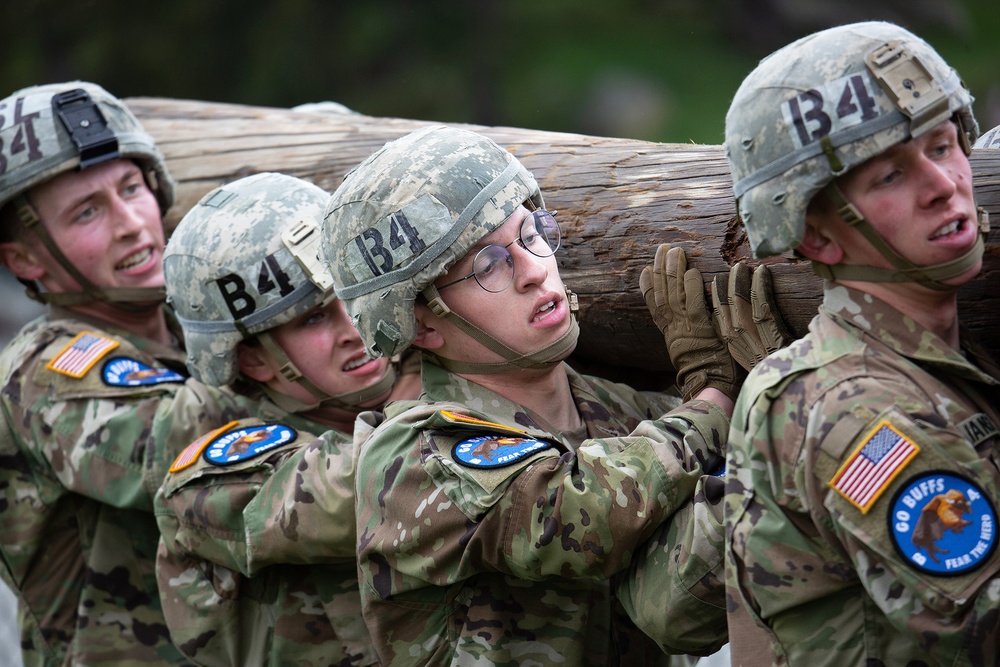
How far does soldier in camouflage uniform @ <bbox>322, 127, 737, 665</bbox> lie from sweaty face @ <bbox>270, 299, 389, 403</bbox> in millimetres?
617

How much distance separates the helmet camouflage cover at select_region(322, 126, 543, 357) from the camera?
3182mm

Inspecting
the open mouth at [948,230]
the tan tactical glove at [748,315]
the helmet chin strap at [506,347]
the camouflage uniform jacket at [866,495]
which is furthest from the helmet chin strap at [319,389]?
the open mouth at [948,230]

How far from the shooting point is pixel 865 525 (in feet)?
7.70

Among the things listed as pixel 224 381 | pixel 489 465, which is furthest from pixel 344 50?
pixel 489 465

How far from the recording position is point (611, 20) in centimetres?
1329

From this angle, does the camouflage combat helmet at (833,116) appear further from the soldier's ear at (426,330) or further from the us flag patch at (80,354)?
the us flag patch at (80,354)

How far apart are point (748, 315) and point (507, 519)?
0.82 metres

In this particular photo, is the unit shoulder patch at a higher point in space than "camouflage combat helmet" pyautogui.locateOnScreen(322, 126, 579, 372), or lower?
lower

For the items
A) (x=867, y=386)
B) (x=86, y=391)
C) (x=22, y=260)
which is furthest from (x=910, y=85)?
(x=22, y=260)

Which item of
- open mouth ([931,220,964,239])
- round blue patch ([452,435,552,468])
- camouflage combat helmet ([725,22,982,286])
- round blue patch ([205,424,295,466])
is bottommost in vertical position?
round blue patch ([205,424,295,466])

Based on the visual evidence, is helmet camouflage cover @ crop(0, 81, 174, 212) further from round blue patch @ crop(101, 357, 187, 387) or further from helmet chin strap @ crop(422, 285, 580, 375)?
helmet chin strap @ crop(422, 285, 580, 375)

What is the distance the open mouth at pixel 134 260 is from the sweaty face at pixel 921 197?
3.06 m

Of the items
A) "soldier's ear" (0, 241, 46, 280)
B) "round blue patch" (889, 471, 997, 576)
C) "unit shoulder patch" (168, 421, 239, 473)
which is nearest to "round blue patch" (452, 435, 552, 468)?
"round blue patch" (889, 471, 997, 576)

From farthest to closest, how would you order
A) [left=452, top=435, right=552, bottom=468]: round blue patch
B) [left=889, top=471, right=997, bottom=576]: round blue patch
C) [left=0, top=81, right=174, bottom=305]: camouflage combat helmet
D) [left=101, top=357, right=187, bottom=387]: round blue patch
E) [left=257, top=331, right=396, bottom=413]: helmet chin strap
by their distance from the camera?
[left=0, top=81, right=174, bottom=305]: camouflage combat helmet → [left=101, top=357, right=187, bottom=387]: round blue patch → [left=257, top=331, right=396, bottom=413]: helmet chin strap → [left=452, top=435, right=552, bottom=468]: round blue patch → [left=889, top=471, right=997, bottom=576]: round blue patch
